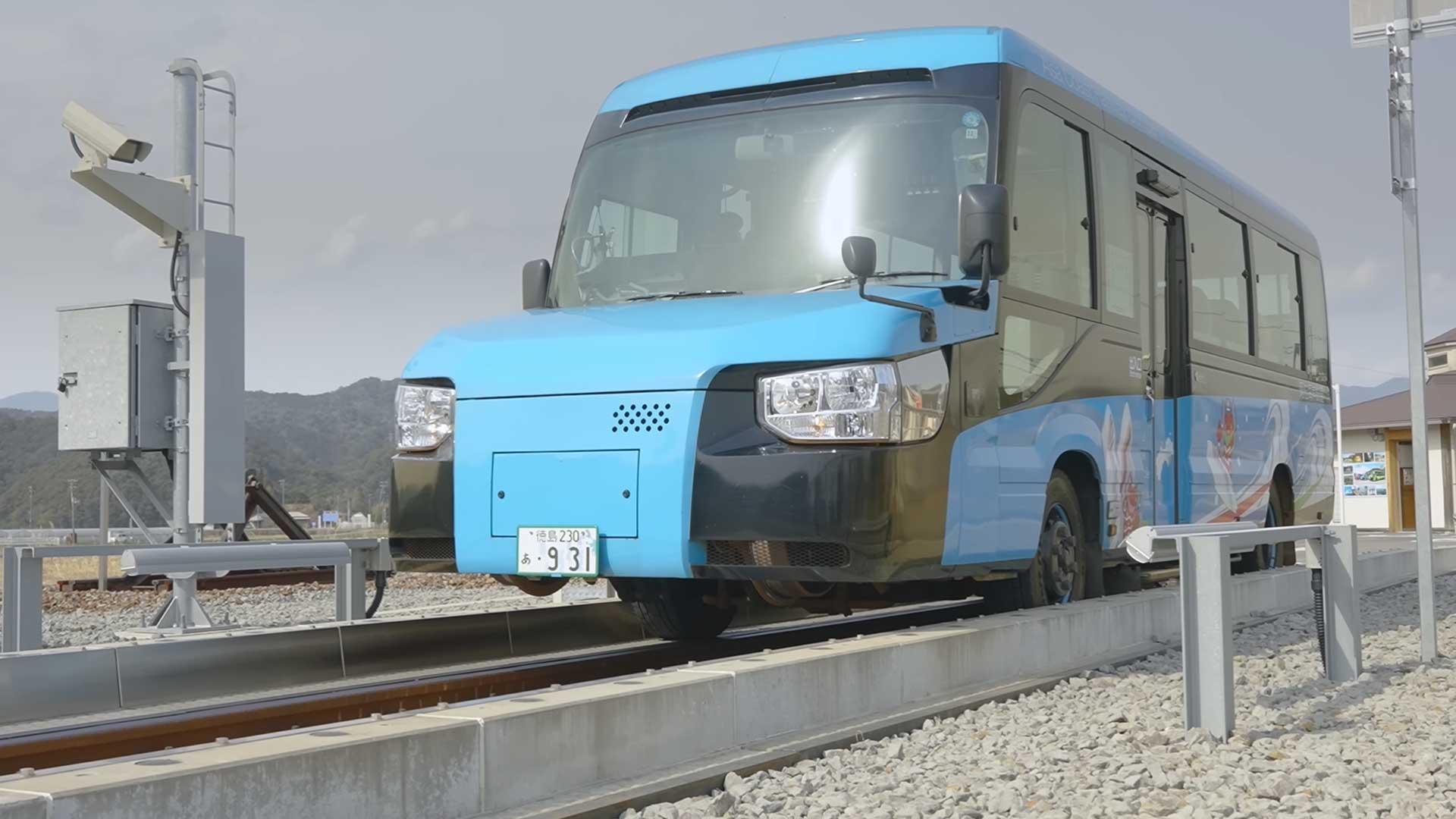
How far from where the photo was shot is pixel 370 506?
159500mm

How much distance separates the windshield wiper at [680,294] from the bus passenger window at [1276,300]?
24.5 ft

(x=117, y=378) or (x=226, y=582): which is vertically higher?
(x=117, y=378)

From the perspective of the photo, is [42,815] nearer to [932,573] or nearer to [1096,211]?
[932,573]

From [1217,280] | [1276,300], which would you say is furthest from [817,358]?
[1276,300]

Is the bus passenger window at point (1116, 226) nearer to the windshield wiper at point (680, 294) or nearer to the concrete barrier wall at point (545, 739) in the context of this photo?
the concrete barrier wall at point (545, 739)

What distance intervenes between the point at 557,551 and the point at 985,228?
2460 millimetres

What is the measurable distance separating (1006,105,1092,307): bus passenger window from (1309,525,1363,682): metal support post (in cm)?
196

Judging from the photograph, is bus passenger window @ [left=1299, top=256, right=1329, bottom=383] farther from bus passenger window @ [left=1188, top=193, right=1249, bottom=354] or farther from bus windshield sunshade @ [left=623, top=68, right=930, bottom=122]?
bus windshield sunshade @ [left=623, top=68, right=930, bottom=122]

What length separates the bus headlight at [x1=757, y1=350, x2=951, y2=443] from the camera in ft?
20.9

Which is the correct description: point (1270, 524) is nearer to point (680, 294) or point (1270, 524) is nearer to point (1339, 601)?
point (1339, 601)

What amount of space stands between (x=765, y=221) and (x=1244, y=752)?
11.2 ft

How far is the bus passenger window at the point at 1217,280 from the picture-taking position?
1142 cm

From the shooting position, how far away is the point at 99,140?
463 inches

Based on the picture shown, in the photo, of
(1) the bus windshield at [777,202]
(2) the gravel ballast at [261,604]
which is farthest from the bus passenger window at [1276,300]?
(1) the bus windshield at [777,202]
